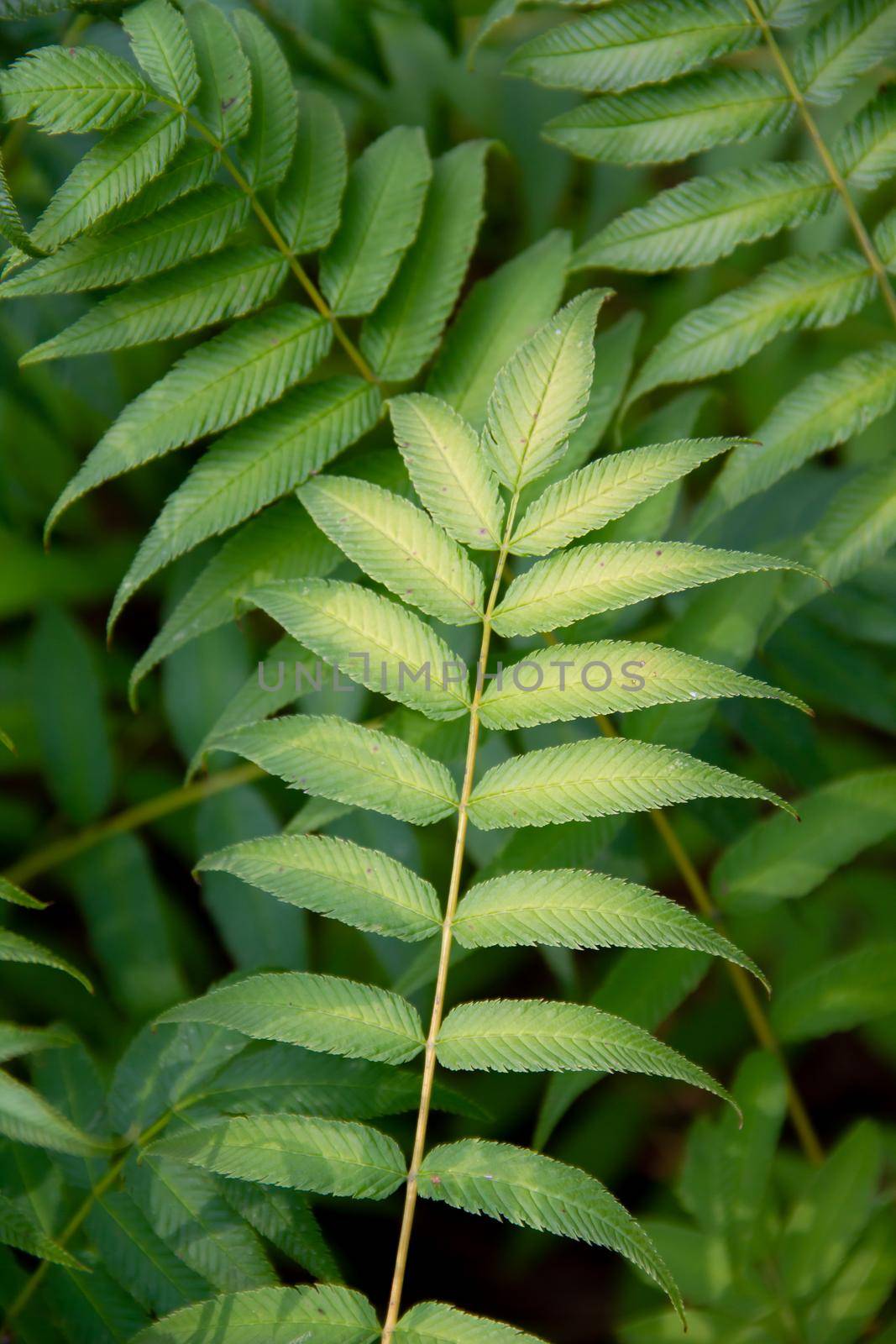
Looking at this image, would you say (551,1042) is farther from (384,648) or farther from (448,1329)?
(384,648)

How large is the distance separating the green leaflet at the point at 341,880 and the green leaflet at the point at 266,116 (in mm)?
936

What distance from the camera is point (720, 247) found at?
153 centimetres

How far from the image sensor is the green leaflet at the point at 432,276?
1594 mm

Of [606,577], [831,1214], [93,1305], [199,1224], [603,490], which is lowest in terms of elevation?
[831,1214]

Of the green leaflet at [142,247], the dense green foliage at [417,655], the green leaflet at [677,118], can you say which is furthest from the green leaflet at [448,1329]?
the green leaflet at [677,118]

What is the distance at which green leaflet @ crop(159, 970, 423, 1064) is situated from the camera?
121 cm

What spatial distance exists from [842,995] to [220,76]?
65.4 inches

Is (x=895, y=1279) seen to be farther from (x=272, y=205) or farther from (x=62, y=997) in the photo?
(x=272, y=205)

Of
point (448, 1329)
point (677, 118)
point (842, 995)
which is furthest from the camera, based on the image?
point (842, 995)

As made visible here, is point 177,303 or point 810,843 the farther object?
point 810,843

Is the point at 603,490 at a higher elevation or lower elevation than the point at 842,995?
higher

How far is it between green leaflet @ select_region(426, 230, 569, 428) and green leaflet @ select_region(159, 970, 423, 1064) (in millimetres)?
873

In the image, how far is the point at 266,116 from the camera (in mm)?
1467

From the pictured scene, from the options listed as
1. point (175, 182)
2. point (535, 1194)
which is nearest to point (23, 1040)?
point (535, 1194)
